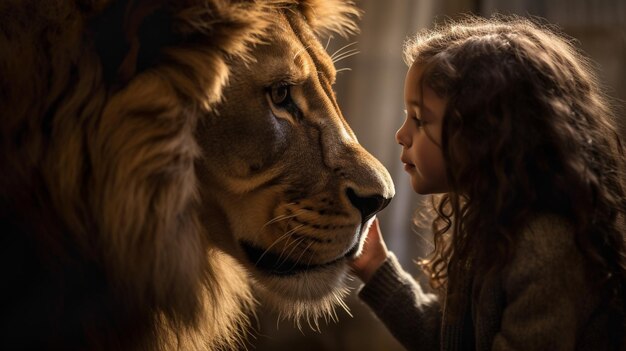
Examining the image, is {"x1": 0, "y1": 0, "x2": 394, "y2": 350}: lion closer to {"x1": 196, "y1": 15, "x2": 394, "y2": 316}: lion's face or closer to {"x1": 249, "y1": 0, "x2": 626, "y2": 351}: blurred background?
{"x1": 196, "y1": 15, "x2": 394, "y2": 316}: lion's face

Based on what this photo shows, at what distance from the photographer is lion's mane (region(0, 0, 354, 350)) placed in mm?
883

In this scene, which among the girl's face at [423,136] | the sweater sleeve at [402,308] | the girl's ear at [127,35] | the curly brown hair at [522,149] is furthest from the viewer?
the sweater sleeve at [402,308]

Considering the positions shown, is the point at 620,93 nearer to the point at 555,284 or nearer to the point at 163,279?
the point at 555,284

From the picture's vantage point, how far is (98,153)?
2.94 ft

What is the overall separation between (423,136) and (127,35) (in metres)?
0.49

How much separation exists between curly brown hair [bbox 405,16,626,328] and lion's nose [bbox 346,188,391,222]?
0.12 meters

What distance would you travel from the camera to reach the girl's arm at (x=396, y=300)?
1.29 metres

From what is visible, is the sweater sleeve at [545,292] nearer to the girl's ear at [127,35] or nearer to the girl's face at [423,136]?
the girl's face at [423,136]

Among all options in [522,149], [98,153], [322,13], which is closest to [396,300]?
[522,149]

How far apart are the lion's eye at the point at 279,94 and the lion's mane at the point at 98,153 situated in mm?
110

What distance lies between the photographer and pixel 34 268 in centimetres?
90

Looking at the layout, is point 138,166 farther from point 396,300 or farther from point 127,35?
point 396,300

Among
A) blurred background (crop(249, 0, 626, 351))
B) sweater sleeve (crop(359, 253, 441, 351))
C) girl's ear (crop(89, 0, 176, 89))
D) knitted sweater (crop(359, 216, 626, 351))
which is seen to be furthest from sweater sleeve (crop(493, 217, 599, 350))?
blurred background (crop(249, 0, 626, 351))

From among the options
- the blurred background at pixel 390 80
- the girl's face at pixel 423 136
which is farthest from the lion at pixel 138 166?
the blurred background at pixel 390 80
